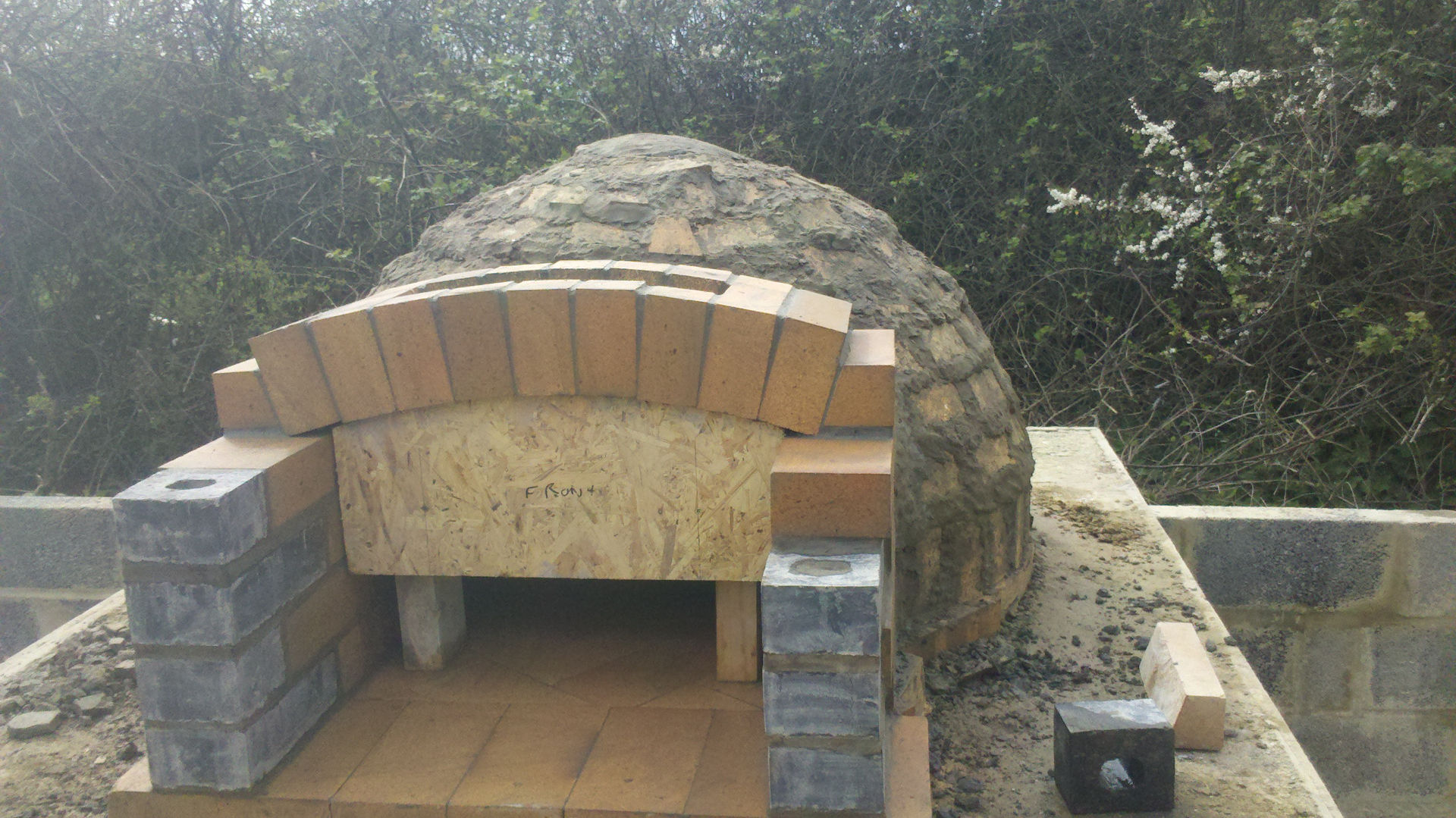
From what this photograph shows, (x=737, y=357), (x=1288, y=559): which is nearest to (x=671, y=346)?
(x=737, y=357)

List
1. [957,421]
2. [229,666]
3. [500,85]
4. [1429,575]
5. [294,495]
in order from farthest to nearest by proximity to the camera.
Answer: [500,85] → [1429,575] → [957,421] → [294,495] → [229,666]

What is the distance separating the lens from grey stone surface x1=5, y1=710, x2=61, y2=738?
2971mm

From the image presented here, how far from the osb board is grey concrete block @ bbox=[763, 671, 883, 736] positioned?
48 cm

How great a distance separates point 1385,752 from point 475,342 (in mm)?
4365

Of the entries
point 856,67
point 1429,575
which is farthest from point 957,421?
point 856,67

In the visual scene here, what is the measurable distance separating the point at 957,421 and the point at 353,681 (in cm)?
196

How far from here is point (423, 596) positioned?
2.79 metres

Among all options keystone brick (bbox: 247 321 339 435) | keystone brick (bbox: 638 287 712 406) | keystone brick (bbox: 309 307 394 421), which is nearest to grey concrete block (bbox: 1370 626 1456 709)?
keystone brick (bbox: 638 287 712 406)

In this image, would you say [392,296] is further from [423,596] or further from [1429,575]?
[1429,575]

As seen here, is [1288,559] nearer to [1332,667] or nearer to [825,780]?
[1332,667]

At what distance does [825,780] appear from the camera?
6.88 ft

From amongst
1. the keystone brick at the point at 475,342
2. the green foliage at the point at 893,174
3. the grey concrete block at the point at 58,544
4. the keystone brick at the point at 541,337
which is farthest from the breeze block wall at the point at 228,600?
the green foliage at the point at 893,174

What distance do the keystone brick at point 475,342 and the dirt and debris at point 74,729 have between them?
51.1 inches

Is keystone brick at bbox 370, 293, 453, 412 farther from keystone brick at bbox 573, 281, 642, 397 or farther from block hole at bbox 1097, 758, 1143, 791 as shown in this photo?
block hole at bbox 1097, 758, 1143, 791
